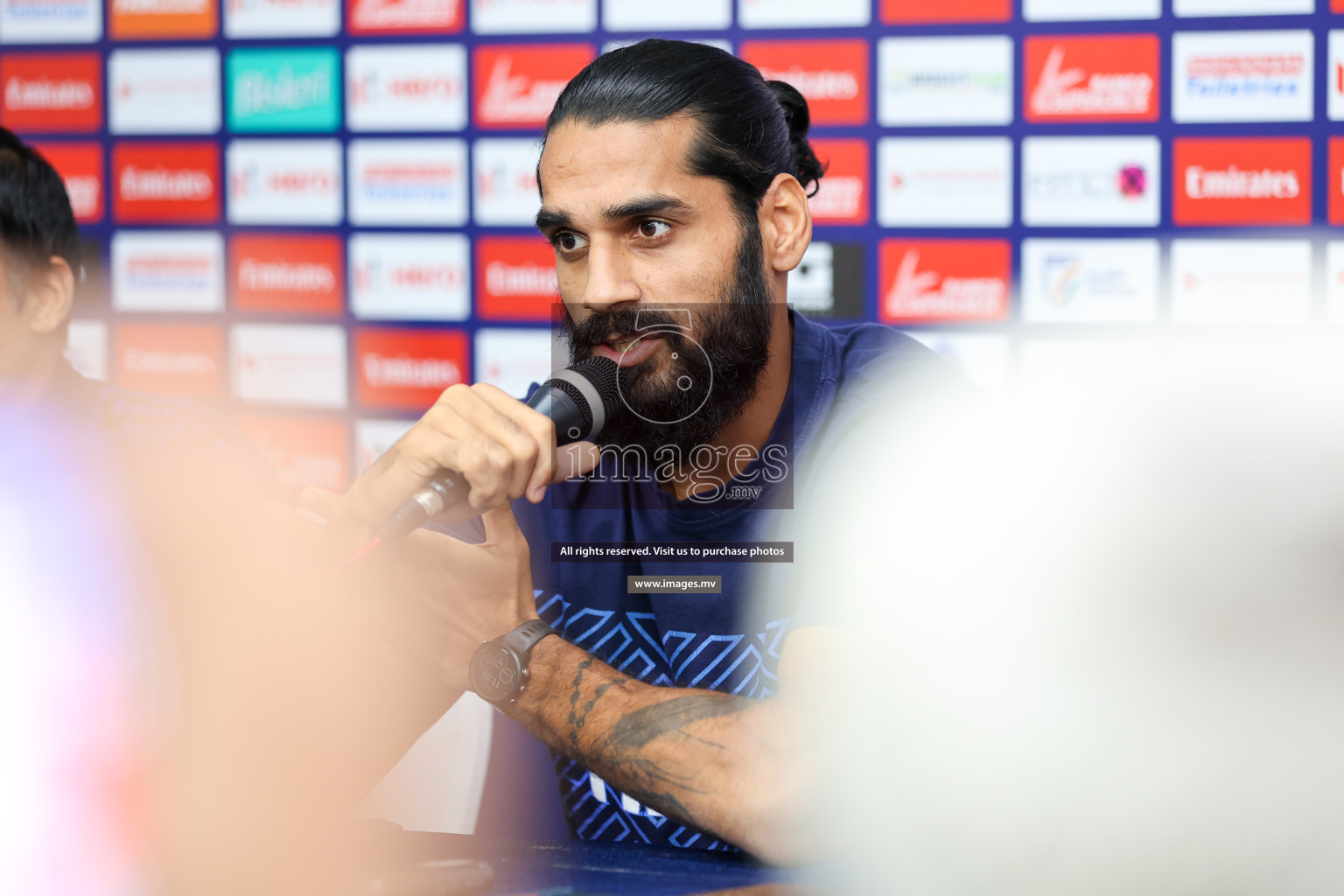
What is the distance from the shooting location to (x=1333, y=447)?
1.31 feet

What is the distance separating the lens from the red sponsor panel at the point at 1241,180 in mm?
2299

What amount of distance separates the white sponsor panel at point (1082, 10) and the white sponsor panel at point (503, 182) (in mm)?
1244

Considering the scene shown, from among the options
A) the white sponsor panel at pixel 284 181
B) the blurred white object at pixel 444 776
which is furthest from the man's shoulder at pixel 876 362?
the white sponsor panel at pixel 284 181

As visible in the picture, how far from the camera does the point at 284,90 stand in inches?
104

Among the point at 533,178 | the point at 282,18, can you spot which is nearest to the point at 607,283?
the point at 533,178

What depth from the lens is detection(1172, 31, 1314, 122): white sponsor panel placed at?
2270 millimetres

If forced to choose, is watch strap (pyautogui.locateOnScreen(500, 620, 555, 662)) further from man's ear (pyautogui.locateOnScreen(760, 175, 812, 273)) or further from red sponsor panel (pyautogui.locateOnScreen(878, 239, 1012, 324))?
red sponsor panel (pyautogui.locateOnScreen(878, 239, 1012, 324))

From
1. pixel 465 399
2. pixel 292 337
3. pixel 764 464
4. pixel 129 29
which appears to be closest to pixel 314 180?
pixel 292 337

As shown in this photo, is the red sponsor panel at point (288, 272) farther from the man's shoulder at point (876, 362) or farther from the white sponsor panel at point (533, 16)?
the man's shoulder at point (876, 362)

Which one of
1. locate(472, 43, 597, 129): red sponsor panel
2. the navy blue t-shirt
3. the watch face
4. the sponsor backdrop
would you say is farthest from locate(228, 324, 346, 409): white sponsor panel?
A: the watch face

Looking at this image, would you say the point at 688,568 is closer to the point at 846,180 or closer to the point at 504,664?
the point at 504,664

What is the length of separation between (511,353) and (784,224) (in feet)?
5.19

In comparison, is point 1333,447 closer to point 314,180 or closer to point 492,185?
point 492,185

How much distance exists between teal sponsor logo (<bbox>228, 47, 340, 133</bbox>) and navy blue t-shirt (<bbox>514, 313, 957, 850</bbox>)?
202 centimetres
